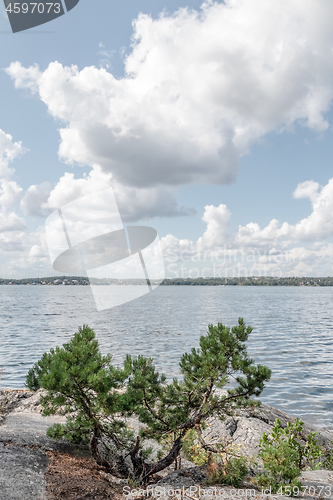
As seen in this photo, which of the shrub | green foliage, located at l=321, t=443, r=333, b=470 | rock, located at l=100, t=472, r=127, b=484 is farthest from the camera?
green foliage, located at l=321, t=443, r=333, b=470

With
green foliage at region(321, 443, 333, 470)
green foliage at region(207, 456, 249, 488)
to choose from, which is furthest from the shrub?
green foliage at region(321, 443, 333, 470)

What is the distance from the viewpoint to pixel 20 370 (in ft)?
59.2

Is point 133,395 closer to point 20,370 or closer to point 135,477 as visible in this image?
point 135,477

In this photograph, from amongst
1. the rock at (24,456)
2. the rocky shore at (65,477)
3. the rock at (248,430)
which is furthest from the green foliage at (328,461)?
the rock at (24,456)

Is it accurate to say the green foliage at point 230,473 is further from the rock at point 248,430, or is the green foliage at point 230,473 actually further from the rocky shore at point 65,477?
the rock at point 248,430

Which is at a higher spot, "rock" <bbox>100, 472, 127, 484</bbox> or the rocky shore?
the rocky shore

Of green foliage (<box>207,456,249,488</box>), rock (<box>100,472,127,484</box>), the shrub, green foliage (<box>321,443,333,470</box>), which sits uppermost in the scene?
the shrub

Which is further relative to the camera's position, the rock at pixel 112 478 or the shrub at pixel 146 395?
the rock at pixel 112 478

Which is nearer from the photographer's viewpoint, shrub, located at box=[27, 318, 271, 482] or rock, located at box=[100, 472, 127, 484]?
shrub, located at box=[27, 318, 271, 482]

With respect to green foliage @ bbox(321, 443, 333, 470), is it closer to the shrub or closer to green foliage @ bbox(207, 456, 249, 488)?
green foliage @ bbox(207, 456, 249, 488)

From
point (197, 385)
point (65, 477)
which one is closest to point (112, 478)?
point (65, 477)

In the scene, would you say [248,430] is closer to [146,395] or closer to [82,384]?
[146,395]

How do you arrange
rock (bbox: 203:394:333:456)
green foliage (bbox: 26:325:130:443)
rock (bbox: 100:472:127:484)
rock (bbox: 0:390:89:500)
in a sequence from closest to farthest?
1. rock (bbox: 0:390:89:500)
2. green foliage (bbox: 26:325:130:443)
3. rock (bbox: 100:472:127:484)
4. rock (bbox: 203:394:333:456)

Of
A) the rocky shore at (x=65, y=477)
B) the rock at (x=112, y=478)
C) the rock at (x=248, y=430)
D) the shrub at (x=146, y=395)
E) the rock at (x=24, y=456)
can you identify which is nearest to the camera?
the rock at (x=24, y=456)
